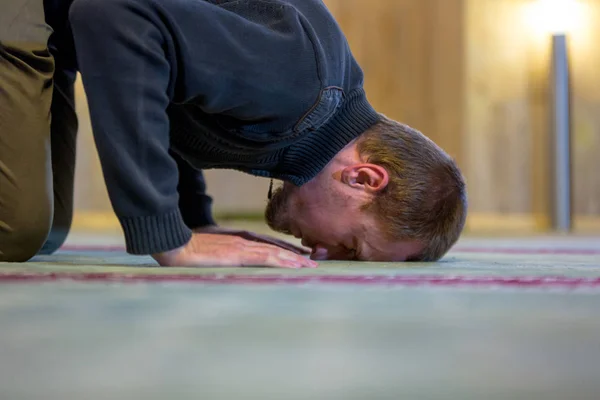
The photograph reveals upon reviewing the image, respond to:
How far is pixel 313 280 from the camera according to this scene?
2.29 feet

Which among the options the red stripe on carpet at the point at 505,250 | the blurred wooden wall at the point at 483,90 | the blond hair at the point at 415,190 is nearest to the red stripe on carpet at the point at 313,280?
the blond hair at the point at 415,190

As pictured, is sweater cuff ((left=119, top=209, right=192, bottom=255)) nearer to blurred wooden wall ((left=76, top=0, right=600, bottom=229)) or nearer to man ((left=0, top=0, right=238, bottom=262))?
man ((left=0, top=0, right=238, bottom=262))

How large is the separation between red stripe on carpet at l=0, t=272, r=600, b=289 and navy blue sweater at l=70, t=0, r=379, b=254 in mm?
107

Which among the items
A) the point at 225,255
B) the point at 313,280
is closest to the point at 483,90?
the point at 225,255

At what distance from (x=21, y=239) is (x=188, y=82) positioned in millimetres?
359

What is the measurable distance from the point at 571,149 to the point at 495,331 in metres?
2.41

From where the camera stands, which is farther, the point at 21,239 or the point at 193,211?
the point at 193,211

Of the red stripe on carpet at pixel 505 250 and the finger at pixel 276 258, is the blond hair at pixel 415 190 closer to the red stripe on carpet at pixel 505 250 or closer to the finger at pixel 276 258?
the finger at pixel 276 258

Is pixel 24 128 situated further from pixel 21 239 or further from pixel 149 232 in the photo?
pixel 149 232

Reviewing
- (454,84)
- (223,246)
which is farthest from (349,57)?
(454,84)

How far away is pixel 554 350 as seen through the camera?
43 cm

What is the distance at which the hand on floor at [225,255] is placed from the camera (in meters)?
0.84

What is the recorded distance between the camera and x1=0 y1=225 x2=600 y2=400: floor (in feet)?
1.20

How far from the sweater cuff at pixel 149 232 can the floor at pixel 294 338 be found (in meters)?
0.10
